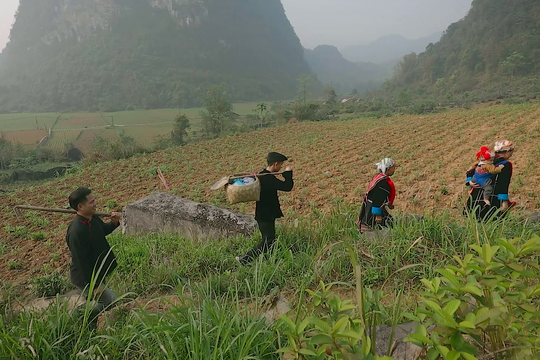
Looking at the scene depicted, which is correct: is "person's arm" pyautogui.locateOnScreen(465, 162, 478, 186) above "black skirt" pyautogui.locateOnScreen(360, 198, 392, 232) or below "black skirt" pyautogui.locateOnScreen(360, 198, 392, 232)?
above

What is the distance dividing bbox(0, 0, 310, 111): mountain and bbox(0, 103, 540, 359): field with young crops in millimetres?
73424

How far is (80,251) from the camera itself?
99.6 inches

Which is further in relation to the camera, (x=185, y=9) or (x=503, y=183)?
(x=185, y=9)

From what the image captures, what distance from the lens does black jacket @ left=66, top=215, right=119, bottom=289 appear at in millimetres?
2525

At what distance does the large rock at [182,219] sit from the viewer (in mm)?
5023

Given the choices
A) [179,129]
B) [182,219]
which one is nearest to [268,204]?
[182,219]

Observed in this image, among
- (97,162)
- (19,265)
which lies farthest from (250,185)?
(97,162)

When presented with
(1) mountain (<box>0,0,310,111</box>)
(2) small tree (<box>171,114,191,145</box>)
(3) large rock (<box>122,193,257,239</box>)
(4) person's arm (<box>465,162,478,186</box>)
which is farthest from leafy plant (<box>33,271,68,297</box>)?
(1) mountain (<box>0,0,310,111</box>)

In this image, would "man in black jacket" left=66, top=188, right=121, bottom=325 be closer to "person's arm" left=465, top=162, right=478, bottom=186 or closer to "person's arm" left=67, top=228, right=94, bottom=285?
"person's arm" left=67, top=228, right=94, bottom=285

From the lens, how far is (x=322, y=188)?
9406mm

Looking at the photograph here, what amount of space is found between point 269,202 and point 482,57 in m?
72.1

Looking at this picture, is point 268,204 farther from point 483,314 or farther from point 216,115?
point 216,115

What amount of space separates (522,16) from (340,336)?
8322 cm

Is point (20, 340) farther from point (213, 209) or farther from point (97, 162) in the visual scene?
point (97, 162)
